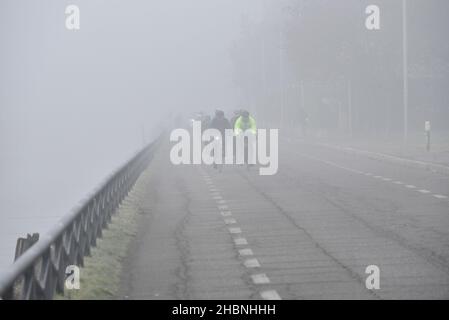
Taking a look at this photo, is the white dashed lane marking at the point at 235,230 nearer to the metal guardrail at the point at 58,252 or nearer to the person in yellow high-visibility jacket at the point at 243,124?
the metal guardrail at the point at 58,252

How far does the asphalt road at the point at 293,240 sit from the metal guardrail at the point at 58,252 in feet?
2.10

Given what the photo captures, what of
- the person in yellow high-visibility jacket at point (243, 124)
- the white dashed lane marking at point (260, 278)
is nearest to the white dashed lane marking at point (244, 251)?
the white dashed lane marking at point (260, 278)

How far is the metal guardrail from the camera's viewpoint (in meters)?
9.26

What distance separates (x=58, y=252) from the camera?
1126 centimetres

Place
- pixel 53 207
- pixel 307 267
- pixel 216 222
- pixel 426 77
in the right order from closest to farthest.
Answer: pixel 307 267, pixel 216 222, pixel 53 207, pixel 426 77

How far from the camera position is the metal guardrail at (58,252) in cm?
926

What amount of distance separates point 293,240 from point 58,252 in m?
5.71

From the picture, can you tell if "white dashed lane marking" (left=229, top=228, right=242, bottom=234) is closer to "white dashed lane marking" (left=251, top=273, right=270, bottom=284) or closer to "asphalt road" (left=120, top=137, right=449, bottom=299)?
"asphalt road" (left=120, top=137, right=449, bottom=299)

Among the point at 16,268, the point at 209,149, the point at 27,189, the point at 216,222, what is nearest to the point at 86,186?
the point at 27,189

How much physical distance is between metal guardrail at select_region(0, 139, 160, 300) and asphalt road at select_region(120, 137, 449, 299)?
640mm

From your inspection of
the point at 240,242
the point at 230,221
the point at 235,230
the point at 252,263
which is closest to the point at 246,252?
the point at 252,263

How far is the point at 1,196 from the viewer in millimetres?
43344

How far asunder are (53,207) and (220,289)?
24090 millimetres

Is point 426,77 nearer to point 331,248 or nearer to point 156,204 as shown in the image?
point 156,204
